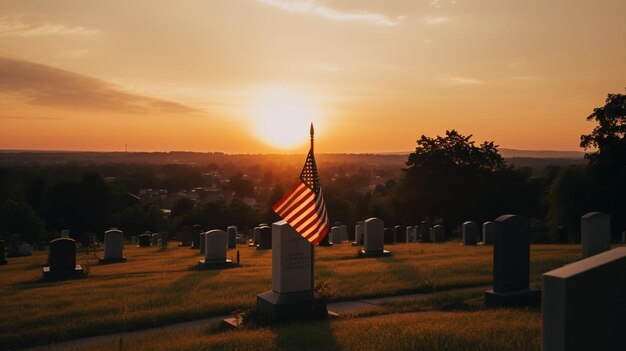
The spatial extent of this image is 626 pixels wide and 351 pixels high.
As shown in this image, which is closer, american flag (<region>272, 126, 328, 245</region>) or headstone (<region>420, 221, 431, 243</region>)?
american flag (<region>272, 126, 328, 245</region>)

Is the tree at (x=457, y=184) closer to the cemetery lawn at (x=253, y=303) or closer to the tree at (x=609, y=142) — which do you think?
the tree at (x=609, y=142)

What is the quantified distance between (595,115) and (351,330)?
31996 mm

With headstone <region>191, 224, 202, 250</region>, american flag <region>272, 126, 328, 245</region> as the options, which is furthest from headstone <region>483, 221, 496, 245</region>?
american flag <region>272, 126, 328, 245</region>

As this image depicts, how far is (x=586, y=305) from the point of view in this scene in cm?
367

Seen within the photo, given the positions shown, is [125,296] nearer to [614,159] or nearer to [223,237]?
[223,237]

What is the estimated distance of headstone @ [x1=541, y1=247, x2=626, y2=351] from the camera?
3.61 m

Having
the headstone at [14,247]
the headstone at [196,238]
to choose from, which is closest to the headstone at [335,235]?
the headstone at [196,238]

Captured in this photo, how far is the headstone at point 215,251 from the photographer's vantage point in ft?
59.6

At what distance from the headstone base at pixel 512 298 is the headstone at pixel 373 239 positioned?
989 cm

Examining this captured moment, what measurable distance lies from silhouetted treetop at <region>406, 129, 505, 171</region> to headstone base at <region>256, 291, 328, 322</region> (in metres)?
41.5

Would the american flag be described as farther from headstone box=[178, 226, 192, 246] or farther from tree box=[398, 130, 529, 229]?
tree box=[398, 130, 529, 229]

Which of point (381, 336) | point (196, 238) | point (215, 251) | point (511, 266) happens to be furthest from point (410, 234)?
point (381, 336)

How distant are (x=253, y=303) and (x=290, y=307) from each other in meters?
1.55

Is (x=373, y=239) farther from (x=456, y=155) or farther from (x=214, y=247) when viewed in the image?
(x=456, y=155)
